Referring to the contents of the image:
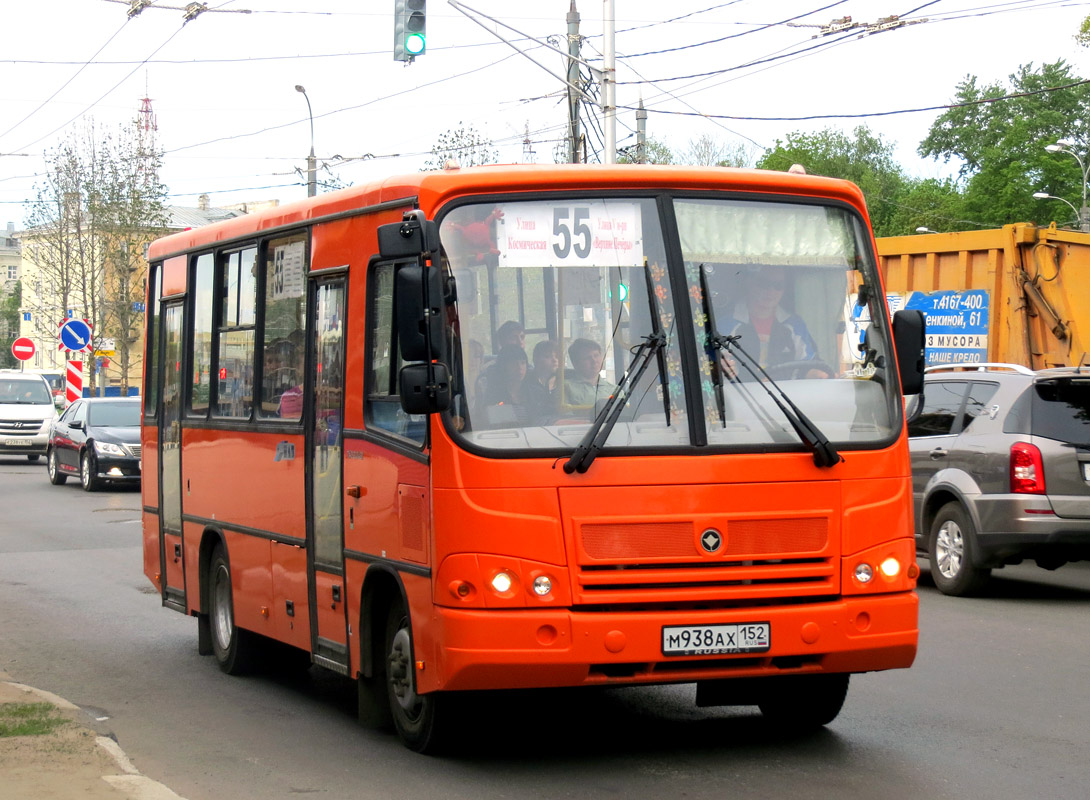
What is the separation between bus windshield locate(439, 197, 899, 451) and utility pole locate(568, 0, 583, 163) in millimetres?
17413

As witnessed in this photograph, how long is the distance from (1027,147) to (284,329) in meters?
80.0

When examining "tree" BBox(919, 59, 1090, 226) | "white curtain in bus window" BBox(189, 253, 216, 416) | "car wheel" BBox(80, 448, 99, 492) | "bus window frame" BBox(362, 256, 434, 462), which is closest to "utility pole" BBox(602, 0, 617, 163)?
"car wheel" BBox(80, 448, 99, 492)

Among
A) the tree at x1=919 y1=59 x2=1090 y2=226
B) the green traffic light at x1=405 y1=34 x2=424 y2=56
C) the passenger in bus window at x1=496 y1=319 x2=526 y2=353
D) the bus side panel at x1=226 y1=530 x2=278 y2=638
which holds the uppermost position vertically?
the tree at x1=919 y1=59 x2=1090 y2=226

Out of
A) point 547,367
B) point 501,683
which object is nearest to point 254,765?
point 501,683

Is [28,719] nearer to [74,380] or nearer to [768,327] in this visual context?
[768,327]

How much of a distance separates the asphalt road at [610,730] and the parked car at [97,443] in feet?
49.9

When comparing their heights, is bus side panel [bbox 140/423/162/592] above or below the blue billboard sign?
below

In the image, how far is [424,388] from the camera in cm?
665

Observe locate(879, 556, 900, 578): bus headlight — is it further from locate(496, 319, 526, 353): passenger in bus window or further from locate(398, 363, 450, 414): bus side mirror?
locate(398, 363, 450, 414): bus side mirror

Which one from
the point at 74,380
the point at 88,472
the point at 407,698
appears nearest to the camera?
the point at 407,698

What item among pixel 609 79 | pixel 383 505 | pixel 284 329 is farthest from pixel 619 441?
pixel 609 79

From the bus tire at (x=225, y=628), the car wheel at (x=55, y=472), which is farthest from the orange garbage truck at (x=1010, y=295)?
the car wheel at (x=55, y=472)

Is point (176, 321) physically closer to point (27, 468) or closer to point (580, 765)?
point (580, 765)

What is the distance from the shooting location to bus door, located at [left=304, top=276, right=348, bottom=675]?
319 inches
